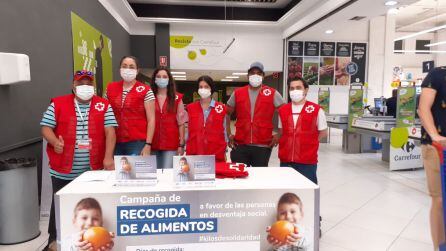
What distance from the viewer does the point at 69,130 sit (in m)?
2.46

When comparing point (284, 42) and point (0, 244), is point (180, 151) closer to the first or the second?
point (0, 244)

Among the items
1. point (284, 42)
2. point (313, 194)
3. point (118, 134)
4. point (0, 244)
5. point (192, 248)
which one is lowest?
point (0, 244)

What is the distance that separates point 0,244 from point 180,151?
178 centimetres

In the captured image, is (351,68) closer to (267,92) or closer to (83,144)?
(267,92)

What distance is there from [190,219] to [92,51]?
5.12 meters

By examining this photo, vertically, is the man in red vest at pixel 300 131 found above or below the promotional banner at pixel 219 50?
below

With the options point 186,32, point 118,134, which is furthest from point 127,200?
point 186,32

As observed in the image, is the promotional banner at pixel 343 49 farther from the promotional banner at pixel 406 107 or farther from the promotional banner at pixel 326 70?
the promotional banner at pixel 406 107

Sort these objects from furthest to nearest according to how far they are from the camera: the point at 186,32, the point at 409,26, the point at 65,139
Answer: the point at 409,26 < the point at 186,32 < the point at 65,139

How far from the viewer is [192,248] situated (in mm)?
1754

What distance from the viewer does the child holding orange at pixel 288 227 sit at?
1.77 metres

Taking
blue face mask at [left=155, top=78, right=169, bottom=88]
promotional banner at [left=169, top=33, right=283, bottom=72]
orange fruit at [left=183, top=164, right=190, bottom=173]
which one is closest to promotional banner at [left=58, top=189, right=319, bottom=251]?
orange fruit at [left=183, top=164, right=190, bottom=173]

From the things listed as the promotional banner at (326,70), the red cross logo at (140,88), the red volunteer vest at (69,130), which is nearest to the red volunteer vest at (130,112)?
the red cross logo at (140,88)

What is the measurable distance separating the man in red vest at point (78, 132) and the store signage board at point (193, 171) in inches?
38.1
